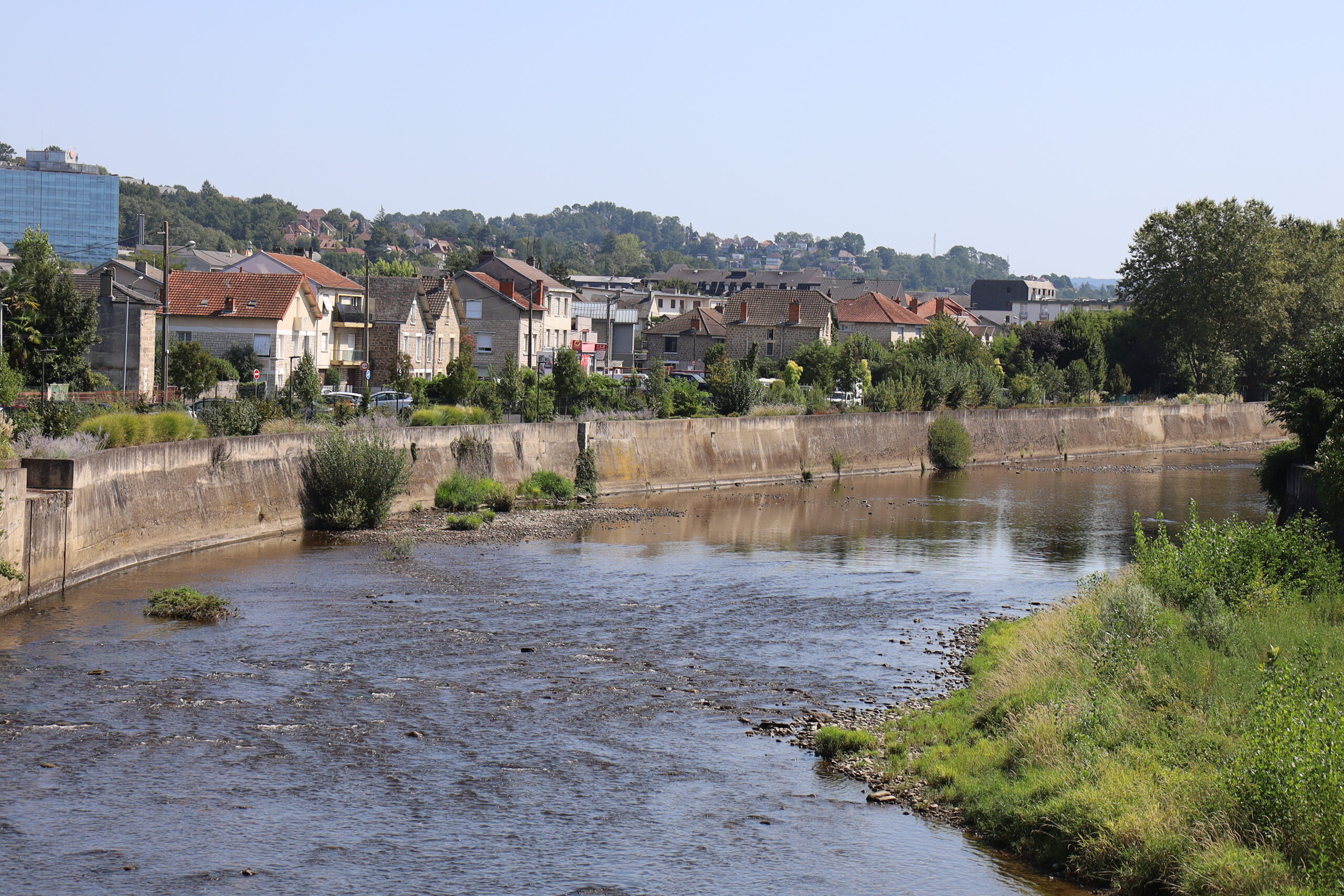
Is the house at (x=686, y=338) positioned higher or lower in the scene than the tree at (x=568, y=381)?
higher

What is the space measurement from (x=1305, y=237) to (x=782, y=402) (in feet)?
172

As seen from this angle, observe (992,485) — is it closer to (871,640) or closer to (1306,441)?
(1306,441)

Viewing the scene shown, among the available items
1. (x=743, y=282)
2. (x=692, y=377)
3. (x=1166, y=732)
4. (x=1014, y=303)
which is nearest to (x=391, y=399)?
(x=692, y=377)

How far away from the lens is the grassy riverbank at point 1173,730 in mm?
14023

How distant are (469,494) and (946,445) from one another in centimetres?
3198

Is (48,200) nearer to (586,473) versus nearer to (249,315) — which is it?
(249,315)

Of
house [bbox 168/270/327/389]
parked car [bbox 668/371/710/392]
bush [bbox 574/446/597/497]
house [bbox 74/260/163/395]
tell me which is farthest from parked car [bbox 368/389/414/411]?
parked car [bbox 668/371/710/392]

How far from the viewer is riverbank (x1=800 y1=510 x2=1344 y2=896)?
1405cm

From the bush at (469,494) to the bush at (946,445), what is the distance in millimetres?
29292

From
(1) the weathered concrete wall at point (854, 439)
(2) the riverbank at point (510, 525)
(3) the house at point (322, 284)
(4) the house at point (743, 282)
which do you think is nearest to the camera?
(2) the riverbank at point (510, 525)

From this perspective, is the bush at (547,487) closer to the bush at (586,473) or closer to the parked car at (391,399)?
the bush at (586,473)

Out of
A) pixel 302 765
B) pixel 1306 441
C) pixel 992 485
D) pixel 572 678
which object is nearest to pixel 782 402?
pixel 992 485

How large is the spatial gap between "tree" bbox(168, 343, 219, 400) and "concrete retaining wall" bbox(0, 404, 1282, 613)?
14.3 m

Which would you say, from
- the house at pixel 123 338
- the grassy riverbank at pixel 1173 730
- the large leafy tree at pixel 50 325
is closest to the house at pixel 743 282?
the house at pixel 123 338
